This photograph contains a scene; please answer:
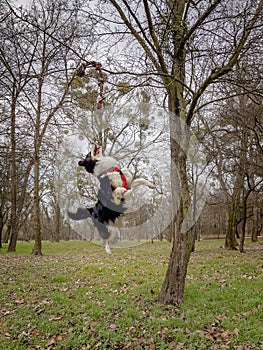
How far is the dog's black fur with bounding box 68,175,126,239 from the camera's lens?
2.83 m

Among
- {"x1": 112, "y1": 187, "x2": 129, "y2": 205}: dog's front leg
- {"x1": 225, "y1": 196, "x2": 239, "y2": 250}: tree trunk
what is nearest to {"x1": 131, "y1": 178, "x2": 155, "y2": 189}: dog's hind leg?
{"x1": 112, "y1": 187, "x2": 129, "y2": 205}: dog's front leg

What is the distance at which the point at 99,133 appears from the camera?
10.8 ft

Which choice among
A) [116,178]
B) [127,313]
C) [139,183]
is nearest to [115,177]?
[116,178]

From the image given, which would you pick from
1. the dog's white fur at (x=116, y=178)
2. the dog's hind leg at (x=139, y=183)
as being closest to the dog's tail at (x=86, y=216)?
the dog's white fur at (x=116, y=178)

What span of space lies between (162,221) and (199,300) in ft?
7.18

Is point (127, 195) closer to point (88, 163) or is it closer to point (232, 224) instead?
point (88, 163)

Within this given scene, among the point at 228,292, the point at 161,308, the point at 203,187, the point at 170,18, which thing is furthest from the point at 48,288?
the point at 203,187

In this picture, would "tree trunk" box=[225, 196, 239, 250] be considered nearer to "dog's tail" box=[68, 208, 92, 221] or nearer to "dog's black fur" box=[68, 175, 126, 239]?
"dog's black fur" box=[68, 175, 126, 239]

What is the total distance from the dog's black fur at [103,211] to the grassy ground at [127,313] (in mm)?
1809

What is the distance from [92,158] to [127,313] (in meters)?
3.00

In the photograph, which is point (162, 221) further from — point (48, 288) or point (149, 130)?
point (48, 288)

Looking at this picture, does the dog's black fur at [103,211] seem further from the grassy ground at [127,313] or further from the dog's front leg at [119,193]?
the grassy ground at [127,313]

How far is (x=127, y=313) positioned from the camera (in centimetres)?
482

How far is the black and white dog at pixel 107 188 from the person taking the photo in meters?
2.75
